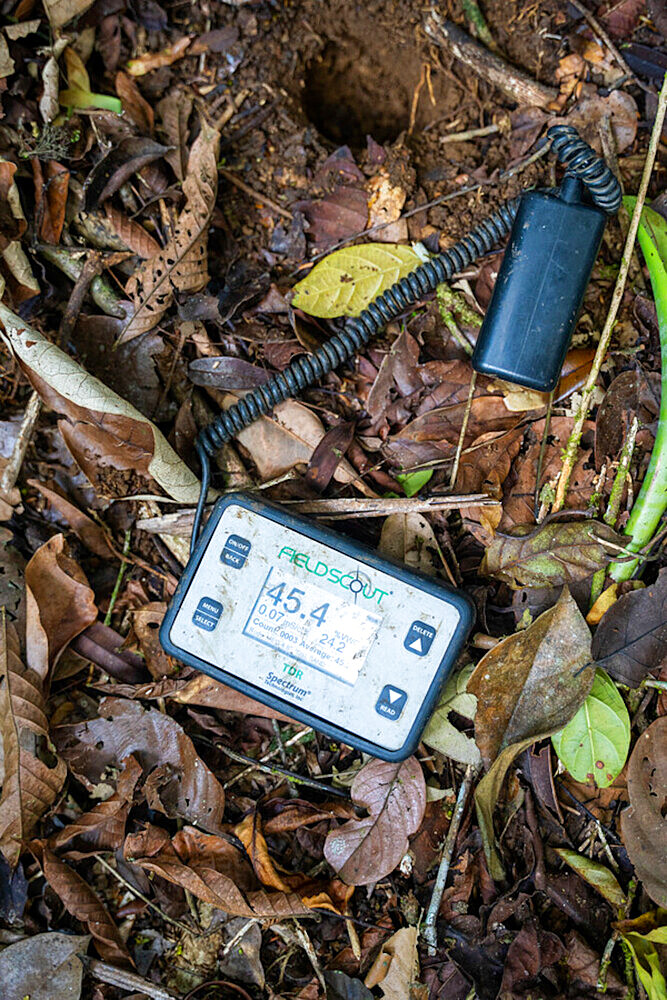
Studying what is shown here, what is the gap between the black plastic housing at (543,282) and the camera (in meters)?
1.88

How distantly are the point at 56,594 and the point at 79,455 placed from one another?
37 centimetres

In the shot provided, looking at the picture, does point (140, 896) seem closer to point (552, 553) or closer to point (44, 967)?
point (44, 967)

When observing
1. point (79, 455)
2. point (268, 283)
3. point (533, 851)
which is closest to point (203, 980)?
point (533, 851)

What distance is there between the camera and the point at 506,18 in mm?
2160

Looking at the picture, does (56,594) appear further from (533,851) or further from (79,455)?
(533,851)

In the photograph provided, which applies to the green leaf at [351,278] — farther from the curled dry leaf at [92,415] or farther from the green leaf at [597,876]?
the green leaf at [597,876]

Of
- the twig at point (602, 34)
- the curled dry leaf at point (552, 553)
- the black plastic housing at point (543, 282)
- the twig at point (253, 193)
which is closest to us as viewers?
the black plastic housing at point (543, 282)

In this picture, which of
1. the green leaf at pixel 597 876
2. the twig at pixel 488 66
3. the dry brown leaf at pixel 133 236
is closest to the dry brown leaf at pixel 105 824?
the green leaf at pixel 597 876

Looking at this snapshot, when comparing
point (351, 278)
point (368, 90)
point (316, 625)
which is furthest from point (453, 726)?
point (368, 90)

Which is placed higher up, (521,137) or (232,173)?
(521,137)

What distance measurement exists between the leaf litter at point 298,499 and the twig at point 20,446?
10 mm

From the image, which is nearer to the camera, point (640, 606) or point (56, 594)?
point (640, 606)

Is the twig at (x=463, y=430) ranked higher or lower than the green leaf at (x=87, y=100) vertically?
lower

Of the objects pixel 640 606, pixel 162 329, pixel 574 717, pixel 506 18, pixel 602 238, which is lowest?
pixel 574 717
